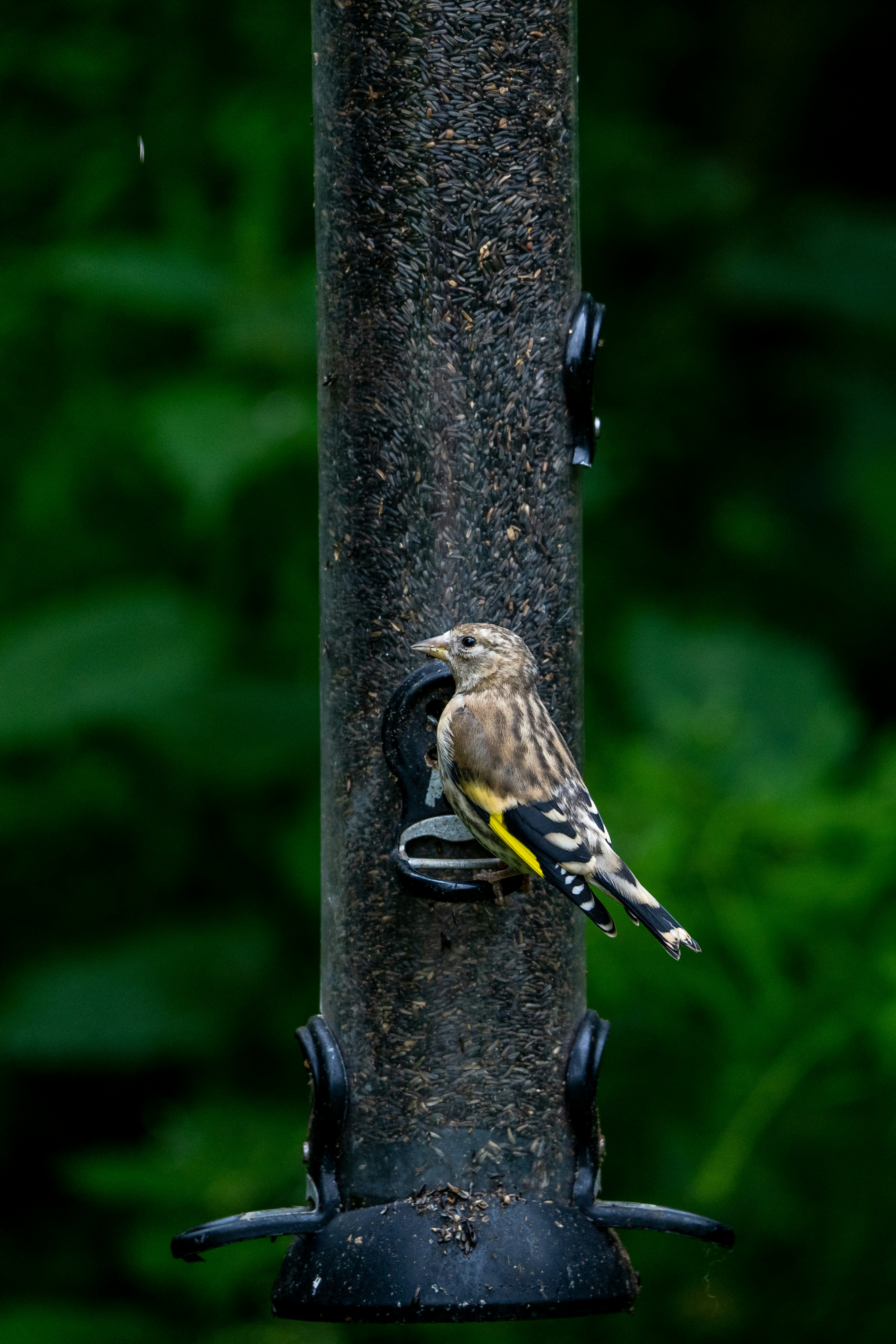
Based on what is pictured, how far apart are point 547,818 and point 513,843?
101mm

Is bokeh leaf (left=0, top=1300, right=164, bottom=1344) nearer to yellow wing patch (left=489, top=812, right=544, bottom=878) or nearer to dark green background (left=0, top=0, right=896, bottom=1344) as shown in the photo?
dark green background (left=0, top=0, right=896, bottom=1344)

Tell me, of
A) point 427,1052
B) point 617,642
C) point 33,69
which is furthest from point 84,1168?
point 33,69

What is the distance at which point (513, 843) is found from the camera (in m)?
4.19

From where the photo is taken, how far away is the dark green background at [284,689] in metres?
6.07

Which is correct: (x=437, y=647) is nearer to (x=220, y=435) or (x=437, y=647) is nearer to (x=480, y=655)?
(x=480, y=655)

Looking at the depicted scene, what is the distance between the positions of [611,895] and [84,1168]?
339 centimetres

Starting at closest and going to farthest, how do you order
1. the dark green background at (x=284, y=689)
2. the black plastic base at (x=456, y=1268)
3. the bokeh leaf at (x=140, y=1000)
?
the black plastic base at (x=456, y=1268) → the dark green background at (x=284, y=689) → the bokeh leaf at (x=140, y=1000)

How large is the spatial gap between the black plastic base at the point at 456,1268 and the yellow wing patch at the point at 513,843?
86 cm

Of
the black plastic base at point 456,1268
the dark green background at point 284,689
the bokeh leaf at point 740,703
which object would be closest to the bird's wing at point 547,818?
the black plastic base at point 456,1268

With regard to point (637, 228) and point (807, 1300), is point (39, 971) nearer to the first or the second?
point (807, 1300)

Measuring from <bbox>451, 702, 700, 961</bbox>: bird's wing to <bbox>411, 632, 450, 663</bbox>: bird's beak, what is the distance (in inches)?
6.7

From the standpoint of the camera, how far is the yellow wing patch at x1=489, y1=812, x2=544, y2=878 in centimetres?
414

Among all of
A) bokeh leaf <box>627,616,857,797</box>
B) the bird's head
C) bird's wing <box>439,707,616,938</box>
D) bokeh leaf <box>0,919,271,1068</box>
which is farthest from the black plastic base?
bokeh leaf <box>627,616,857,797</box>

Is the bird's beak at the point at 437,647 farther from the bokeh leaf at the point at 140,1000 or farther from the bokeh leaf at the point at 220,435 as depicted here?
the bokeh leaf at the point at 140,1000
